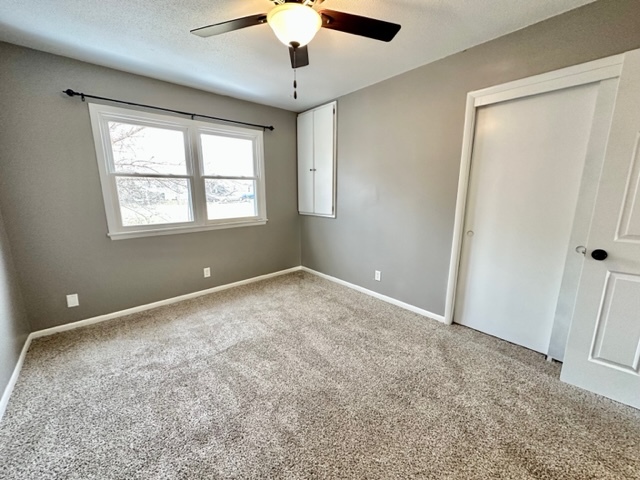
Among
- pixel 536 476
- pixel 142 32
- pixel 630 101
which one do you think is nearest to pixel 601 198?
pixel 630 101

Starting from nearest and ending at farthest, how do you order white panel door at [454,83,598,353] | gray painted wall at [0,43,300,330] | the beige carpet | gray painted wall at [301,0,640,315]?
the beige carpet, gray painted wall at [301,0,640,315], white panel door at [454,83,598,353], gray painted wall at [0,43,300,330]

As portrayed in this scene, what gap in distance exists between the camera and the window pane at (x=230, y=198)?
3.24 m

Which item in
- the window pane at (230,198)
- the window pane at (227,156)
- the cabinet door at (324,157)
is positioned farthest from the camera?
the cabinet door at (324,157)

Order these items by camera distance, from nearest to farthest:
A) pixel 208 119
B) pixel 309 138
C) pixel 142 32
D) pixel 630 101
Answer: pixel 630 101
pixel 142 32
pixel 208 119
pixel 309 138

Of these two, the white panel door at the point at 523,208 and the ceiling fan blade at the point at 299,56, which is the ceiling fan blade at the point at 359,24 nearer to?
the ceiling fan blade at the point at 299,56

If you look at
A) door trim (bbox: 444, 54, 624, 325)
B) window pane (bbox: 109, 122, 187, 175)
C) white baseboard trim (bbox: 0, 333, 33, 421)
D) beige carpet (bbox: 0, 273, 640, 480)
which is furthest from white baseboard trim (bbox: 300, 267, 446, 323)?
white baseboard trim (bbox: 0, 333, 33, 421)

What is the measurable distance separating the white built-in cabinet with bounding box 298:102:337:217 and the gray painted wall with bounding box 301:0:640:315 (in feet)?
0.45

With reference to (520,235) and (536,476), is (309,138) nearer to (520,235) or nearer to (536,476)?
(520,235)

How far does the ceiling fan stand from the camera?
4.15ft

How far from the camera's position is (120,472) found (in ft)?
3.96

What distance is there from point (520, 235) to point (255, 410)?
2353mm

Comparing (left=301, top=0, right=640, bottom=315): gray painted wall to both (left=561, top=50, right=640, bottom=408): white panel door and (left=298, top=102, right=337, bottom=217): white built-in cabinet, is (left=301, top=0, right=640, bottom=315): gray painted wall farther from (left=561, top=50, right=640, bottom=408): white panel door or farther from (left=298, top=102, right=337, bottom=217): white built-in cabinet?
(left=561, top=50, right=640, bottom=408): white panel door

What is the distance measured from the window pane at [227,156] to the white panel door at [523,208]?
8.80 feet

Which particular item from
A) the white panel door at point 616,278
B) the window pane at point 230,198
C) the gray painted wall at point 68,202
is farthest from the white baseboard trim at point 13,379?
the white panel door at point 616,278
